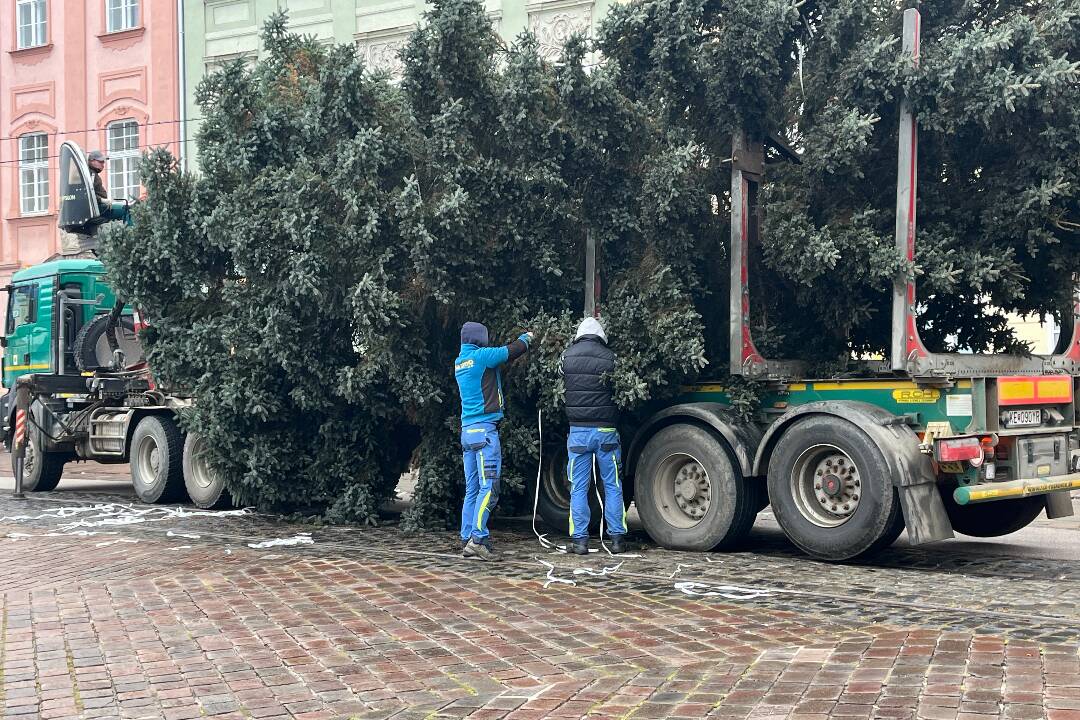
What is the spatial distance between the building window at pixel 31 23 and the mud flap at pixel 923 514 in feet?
90.4

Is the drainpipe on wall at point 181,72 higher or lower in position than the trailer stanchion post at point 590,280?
higher

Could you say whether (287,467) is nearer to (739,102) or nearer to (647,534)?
(647,534)

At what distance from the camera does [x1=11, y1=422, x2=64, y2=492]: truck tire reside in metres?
15.7

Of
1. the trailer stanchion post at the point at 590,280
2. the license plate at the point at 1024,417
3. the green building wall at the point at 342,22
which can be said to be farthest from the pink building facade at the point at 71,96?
the license plate at the point at 1024,417

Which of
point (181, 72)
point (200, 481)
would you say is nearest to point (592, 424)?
point (200, 481)

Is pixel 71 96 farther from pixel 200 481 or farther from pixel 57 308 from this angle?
pixel 200 481

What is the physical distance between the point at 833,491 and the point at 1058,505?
1.93m

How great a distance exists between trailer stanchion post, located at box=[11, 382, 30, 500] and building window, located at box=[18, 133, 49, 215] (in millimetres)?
15522

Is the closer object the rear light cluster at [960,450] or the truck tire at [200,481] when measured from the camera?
the rear light cluster at [960,450]

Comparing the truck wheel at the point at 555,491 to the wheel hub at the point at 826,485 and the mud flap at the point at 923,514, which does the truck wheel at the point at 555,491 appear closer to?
the wheel hub at the point at 826,485

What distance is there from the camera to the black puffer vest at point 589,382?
9266 millimetres

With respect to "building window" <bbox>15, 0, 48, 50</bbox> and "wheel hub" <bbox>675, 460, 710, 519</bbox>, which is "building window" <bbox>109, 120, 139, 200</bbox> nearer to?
"building window" <bbox>15, 0, 48, 50</bbox>

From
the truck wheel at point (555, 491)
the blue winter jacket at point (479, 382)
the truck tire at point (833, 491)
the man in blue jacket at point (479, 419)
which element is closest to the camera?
the truck tire at point (833, 491)

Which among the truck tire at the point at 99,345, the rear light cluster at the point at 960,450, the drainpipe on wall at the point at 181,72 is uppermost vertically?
the drainpipe on wall at the point at 181,72
